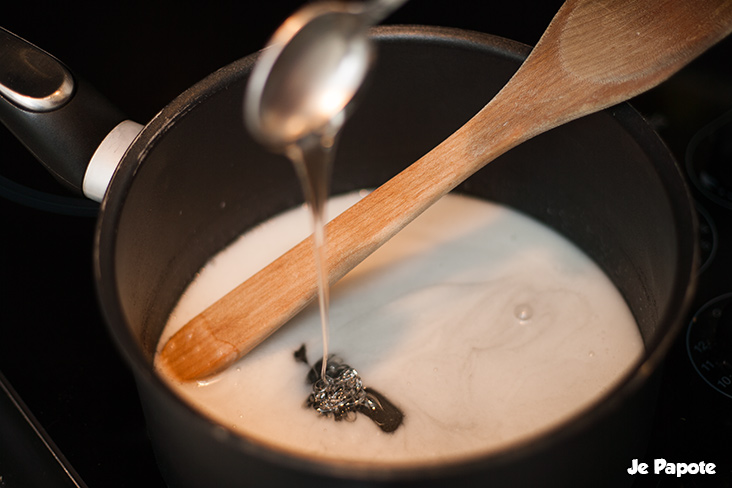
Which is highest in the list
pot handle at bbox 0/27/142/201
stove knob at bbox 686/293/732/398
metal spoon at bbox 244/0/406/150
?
pot handle at bbox 0/27/142/201

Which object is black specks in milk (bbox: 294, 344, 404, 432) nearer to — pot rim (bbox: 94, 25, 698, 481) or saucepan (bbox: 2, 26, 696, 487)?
saucepan (bbox: 2, 26, 696, 487)

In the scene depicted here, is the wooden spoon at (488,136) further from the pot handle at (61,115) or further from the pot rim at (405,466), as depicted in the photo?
the pot handle at (61,115)

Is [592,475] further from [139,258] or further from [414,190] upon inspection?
[139,258]

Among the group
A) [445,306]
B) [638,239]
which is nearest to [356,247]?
[445,306]

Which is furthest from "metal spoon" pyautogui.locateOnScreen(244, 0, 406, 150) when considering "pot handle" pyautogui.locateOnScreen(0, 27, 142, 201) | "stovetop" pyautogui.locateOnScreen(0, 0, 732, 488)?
"stovetop" pyautogui.locateOnScreen(0, 0, 732, 488)

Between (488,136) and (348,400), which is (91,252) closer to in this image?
(348,400)

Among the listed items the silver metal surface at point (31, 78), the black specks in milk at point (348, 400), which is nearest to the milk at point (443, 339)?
the black specks in milk at point (348, 400)
